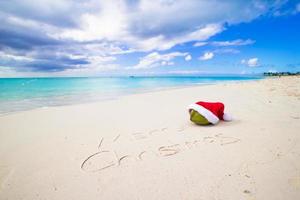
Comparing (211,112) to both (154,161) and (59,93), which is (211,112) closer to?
(154,161)

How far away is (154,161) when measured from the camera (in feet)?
7.47

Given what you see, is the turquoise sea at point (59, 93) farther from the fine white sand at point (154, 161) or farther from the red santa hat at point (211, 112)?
the red santa hat at point (211, 112)

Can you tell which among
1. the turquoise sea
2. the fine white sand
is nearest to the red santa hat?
the fine white sand

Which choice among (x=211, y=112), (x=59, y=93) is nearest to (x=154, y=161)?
(x=211, y=112)

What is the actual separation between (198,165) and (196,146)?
22.1 inches

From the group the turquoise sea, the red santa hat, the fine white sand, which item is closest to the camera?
the fine white sand

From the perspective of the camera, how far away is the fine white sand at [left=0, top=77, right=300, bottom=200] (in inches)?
68.0

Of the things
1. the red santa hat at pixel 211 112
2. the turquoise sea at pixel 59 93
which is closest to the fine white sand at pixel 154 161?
the red santa hat at pixel 211 112

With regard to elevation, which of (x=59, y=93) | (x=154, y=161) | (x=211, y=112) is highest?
(x=211, y=112)

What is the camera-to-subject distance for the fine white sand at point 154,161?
1.73 m

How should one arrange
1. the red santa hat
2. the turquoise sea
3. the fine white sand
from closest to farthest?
the fine white sand, the red santa hat, the turquoise sea

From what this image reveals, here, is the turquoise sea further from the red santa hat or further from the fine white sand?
the red santa hat

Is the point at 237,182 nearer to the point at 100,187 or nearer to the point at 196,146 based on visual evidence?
the point at 196,146

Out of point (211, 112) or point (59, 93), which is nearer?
point (211, 112)
